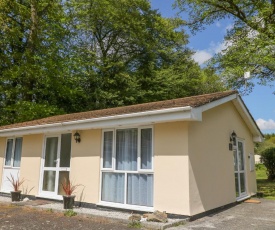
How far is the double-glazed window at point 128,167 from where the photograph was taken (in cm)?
767

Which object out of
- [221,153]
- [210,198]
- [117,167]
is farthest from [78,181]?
[221,153]

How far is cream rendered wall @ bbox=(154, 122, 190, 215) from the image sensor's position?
22.7ft

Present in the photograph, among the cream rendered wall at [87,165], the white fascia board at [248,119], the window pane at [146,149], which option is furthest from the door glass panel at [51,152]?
the white fascia board at [248,119]

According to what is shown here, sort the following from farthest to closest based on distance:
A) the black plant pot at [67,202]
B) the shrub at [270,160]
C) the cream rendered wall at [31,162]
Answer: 1. the shrub at [270,160]
2. the cream rendered wall at [31,162]
3. the black plant pot at [67,202]

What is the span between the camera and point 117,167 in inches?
328

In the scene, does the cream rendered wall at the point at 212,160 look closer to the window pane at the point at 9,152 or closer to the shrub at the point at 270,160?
Answer: the window pane at the point at 9,152

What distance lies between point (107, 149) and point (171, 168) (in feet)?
8.15

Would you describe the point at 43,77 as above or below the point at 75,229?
above

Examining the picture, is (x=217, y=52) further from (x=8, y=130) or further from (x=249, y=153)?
(x=8, y=130)

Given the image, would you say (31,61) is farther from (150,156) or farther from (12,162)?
(150,156)

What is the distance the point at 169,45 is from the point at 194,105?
2171cm

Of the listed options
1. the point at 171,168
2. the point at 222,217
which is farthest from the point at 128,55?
the point at 222,217

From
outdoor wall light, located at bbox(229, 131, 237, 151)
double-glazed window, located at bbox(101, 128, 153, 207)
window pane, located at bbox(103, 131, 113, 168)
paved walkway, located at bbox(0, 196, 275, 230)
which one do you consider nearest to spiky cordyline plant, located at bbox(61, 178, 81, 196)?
paved walkway, located at bbox(0, 196, 275, 230)

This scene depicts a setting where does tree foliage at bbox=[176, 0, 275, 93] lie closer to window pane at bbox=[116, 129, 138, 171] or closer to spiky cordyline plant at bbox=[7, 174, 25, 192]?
window pane at bbox=[116, 129, 138, 171]
